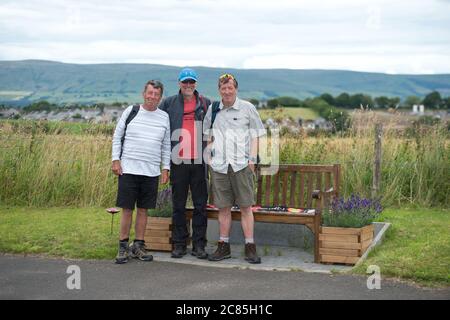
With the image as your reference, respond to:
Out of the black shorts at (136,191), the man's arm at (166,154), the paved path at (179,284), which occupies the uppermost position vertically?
the man's arm at (166,154)

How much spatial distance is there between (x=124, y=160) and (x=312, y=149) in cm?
592

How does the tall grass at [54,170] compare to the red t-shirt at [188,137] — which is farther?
the tall grass at [54,170]

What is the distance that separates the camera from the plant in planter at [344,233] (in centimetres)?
823

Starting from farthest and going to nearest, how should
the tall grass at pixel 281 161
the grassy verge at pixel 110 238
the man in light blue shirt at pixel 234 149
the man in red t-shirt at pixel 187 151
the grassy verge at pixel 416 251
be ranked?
the tall grass at pixel 281 161, the man in red t-shirt at pixel 187 151, the man in light blue shirt at pixel 234 149, the grassy verge at pixel 110 238, the grassy verge at pixel 416 251

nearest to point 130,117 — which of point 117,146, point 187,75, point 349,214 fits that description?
point 117,146

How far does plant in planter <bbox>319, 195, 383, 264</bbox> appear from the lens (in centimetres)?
823

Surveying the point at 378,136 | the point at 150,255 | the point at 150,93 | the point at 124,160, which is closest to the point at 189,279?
the point at 150,255

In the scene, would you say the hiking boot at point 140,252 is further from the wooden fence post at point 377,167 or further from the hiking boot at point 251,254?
the wooden fence post at point 377,167

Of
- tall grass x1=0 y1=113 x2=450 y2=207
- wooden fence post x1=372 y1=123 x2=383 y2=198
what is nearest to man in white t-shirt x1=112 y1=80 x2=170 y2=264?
tall grass x1=0 y1=113 x2=450 y2=207

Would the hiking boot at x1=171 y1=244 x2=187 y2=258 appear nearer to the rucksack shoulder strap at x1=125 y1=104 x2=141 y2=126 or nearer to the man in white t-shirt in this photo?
the man in white t-shirt

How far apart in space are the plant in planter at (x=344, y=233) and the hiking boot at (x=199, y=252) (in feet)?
4.44

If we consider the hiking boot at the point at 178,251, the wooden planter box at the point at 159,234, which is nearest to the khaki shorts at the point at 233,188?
the hiking boot at the point at 178,251

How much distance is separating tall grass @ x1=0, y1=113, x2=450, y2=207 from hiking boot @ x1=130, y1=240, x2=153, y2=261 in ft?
14.1

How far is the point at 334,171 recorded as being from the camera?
9094mm
